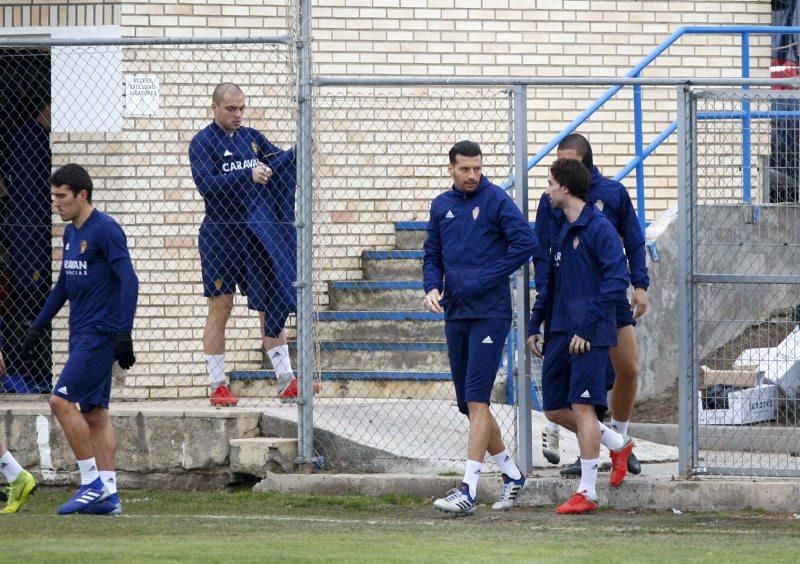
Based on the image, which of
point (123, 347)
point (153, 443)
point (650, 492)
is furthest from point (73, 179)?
point (650, 492)

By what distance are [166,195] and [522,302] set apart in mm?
3011

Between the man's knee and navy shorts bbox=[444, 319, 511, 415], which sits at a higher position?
navy shorts bbox=[444, 319, 511, 415]

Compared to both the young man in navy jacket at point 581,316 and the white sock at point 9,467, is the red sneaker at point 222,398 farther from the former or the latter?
the young man in navy jacket at point 581,316

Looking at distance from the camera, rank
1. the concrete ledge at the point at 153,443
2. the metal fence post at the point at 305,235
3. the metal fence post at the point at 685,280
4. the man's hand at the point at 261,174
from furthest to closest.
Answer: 1. the concrete ledge at the point at 153,443
2. the man's hand at the point at 261,174
3. the metal fence post at the point at 305,235
4. the metal fence post at the point at 685,280

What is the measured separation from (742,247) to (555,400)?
202 cm

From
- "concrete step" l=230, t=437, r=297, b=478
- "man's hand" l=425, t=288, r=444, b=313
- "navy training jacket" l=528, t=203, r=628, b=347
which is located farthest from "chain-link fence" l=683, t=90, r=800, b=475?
"concrete step" l=230, t=437, r=297, b=478

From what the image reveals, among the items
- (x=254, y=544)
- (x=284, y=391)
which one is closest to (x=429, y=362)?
(x=284, y=391)

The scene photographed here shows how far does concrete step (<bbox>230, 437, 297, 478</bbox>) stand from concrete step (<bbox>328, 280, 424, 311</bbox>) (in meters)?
2.15

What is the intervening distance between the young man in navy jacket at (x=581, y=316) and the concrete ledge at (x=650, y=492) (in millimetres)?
260

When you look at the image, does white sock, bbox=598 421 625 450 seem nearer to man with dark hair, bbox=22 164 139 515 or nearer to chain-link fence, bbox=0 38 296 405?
chain-link fence, bbox=0 38 296 405

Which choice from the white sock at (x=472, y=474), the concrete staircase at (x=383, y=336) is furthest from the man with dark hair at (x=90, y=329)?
the concrete staircase at (x=383, y=336)

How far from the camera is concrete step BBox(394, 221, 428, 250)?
11.9 m

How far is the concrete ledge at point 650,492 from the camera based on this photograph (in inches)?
340

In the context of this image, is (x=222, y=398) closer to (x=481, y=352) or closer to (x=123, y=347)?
(x=123, y=347)
